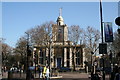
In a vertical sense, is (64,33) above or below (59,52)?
above

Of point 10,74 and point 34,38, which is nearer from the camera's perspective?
point 10,74

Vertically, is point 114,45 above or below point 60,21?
below

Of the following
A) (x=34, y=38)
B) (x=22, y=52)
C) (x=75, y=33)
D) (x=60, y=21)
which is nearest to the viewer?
(x=34, y=38)

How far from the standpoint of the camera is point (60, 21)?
297 ft

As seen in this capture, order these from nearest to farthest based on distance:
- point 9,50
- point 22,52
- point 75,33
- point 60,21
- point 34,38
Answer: point 34,38, point 75,33, point 22,52, point 9,50, point 60,21

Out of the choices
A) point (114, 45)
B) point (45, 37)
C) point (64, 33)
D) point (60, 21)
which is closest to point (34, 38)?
point (45, 37)

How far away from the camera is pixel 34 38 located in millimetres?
60156

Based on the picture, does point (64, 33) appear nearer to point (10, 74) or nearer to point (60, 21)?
point (60, 21)

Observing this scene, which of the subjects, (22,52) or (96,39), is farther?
(22,52)

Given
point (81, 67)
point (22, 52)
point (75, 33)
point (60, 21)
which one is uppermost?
point (60, 21)

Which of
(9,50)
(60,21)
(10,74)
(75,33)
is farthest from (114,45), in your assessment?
(10,74)

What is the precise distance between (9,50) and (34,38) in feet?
89.8

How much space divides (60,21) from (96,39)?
29.7m

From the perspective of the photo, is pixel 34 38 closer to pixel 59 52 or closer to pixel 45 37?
pixel 45 37
